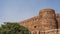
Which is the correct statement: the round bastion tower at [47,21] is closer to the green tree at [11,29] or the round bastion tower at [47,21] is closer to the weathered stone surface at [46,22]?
the weathered stone surface at [46,22]

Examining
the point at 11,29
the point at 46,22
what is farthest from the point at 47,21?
→ the point at 11,29

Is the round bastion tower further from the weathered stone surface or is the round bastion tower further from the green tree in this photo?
the green tree

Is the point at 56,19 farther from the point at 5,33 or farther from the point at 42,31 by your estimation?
the point at 5,33

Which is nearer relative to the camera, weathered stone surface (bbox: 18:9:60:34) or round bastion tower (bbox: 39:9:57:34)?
round bastion tower (bbox: 39:9:57:34)

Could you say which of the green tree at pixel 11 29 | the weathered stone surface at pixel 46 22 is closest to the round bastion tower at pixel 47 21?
the weathered stone surface at pixel 46 22

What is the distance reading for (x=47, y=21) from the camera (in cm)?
3441

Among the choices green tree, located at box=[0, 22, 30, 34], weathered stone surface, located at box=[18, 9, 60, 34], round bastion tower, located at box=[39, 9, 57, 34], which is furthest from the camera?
weathered stone surface, located at box=[18, 9, 60, 34]

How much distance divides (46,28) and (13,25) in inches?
345

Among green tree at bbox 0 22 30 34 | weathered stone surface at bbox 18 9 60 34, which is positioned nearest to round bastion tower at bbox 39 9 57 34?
weathered stone surface at bbox 18 9 60 34

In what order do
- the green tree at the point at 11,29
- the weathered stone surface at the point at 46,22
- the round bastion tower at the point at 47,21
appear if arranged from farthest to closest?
1. the weathered stone surface at the point at 46,22
2. the round bastion tower at the point at 47,21
3. the green tree at the point at 11,29

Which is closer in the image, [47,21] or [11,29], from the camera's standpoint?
[11,29]

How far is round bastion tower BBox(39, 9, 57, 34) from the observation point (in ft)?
111

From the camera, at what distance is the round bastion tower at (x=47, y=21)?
34.0m

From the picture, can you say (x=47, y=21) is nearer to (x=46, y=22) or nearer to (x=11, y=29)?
(x=46, y=22)
